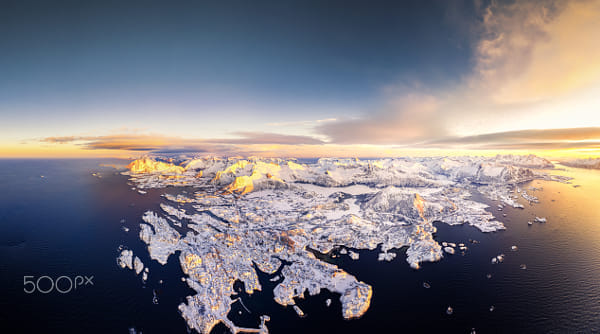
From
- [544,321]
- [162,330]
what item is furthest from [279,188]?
[544,321]

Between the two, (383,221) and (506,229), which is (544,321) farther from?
(506,229)
